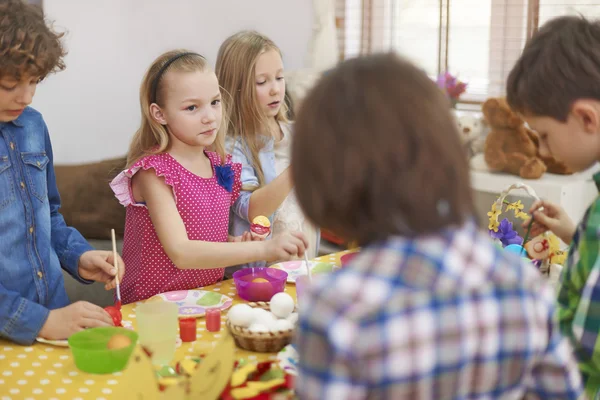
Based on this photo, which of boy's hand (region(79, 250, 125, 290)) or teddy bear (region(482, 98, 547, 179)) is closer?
boy's hand (region(79, 250, 125, 290))

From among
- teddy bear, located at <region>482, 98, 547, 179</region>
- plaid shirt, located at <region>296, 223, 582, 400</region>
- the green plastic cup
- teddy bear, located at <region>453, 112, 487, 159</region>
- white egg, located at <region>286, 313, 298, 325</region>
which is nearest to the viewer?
plaid shirt, located at <region>296, 223, 582, 400</region>

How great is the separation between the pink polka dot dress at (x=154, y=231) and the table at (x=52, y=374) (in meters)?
0.40

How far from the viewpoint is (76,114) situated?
339cm

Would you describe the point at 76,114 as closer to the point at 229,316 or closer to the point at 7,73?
the point at 7,73

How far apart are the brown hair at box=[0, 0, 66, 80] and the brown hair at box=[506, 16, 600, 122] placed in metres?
0.90

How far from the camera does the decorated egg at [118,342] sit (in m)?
1.22

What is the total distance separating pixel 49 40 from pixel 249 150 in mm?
811

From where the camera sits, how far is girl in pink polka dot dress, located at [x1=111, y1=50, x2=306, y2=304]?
173 cm

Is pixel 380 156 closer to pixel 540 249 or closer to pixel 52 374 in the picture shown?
pixel 52 374

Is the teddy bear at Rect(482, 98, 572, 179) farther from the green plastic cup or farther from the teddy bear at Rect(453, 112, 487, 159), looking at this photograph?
the green plastic cup

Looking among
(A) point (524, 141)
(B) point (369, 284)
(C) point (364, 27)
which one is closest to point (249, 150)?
(B) point (369, 284)

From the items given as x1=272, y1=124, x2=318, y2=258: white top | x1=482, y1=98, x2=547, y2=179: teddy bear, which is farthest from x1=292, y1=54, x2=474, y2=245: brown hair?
x1=482, y1=98, x2=547, y2=179: teddy bear

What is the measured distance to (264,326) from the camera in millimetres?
1277

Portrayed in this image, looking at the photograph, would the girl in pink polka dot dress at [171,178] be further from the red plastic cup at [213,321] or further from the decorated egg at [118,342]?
the decorated egg at [118,342]
